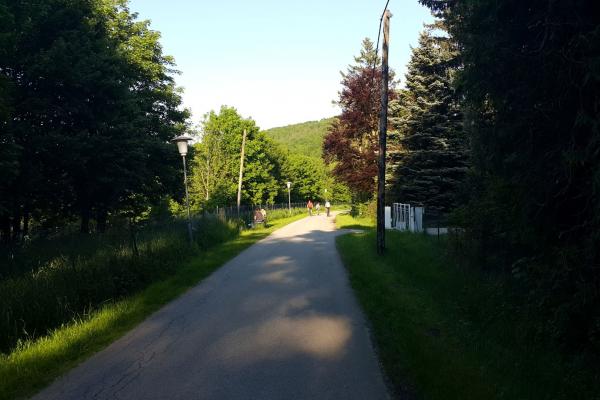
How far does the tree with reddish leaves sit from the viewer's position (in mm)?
35531

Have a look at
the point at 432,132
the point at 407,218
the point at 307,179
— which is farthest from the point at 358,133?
the point at 307,179

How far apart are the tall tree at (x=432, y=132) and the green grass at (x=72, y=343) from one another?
16.4 meters

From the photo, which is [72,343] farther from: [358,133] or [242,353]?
[358,133]

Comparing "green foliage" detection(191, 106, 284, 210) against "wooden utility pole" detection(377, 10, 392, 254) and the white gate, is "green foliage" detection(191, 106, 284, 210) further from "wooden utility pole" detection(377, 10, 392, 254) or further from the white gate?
"wooden utility pole" detection(377, 10, 392, 254)

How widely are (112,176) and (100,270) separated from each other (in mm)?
A: 9170

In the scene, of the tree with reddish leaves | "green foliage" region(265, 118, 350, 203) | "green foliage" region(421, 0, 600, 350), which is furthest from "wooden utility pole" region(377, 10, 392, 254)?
"green foliage" region(265, 118, 350, 203)

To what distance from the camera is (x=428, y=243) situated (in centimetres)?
1374

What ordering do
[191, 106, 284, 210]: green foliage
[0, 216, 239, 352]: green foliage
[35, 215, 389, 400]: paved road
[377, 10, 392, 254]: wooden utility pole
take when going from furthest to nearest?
[191, 106, 284, 210]: green foliage < [377, 10, 392, 254]: wooden utility pole < [0, 216, 239, 352]: green foliage < [35, 215, 389, 400]: paved road

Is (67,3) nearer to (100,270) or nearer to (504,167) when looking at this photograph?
(100,270)

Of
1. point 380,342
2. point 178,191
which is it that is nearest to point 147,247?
point 380,342

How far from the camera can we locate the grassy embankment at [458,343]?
436cm

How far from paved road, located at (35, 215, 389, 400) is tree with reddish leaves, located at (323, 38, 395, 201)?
86.5 ft

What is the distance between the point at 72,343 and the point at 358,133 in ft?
111

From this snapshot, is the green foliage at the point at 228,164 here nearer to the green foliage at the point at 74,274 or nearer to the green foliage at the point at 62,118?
the green foliage at the point at 62,118
